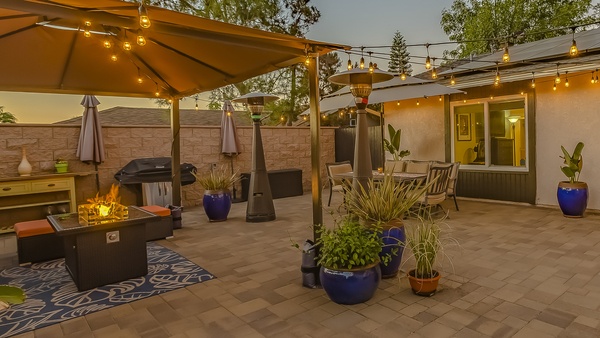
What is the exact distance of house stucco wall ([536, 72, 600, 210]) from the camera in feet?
22.6

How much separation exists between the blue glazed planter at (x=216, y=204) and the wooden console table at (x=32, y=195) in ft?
7.59

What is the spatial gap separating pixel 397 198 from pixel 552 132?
17.8ft

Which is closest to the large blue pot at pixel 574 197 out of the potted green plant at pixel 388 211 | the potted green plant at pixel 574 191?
the potted green plant at pixel 574 191

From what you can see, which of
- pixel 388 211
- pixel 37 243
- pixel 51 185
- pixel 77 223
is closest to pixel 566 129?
pixel 388 211

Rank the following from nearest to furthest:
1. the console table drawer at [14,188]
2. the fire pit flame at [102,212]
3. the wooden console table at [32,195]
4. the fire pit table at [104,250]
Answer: the fire pit table at [104,250]
the fire pit flame at [102,212]
the console table drawer at [14,188]
the wooden console table at [32,195]

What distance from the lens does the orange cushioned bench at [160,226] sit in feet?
19.0

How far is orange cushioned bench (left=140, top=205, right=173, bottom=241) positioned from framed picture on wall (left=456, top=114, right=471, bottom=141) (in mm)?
6776

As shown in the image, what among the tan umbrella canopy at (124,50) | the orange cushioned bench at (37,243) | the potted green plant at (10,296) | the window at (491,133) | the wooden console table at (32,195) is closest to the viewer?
the potted green plant at (10,296)

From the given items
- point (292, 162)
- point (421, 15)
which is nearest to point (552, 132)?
point (292, 162)

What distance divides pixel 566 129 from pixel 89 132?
9047 mm

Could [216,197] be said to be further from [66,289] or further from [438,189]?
[438,189]

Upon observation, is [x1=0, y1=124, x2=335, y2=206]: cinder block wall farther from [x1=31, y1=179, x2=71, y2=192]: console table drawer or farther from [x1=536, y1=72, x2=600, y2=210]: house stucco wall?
[x1=536, y1=72, x2=600, y2=210]: house stucco wall

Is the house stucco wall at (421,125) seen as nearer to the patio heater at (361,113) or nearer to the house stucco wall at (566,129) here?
the house stucco wall at (566,129)

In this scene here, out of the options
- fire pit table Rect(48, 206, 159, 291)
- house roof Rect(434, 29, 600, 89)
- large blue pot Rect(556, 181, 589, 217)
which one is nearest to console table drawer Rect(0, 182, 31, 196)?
fire pit table Rect(48, 206, 159, 291)
